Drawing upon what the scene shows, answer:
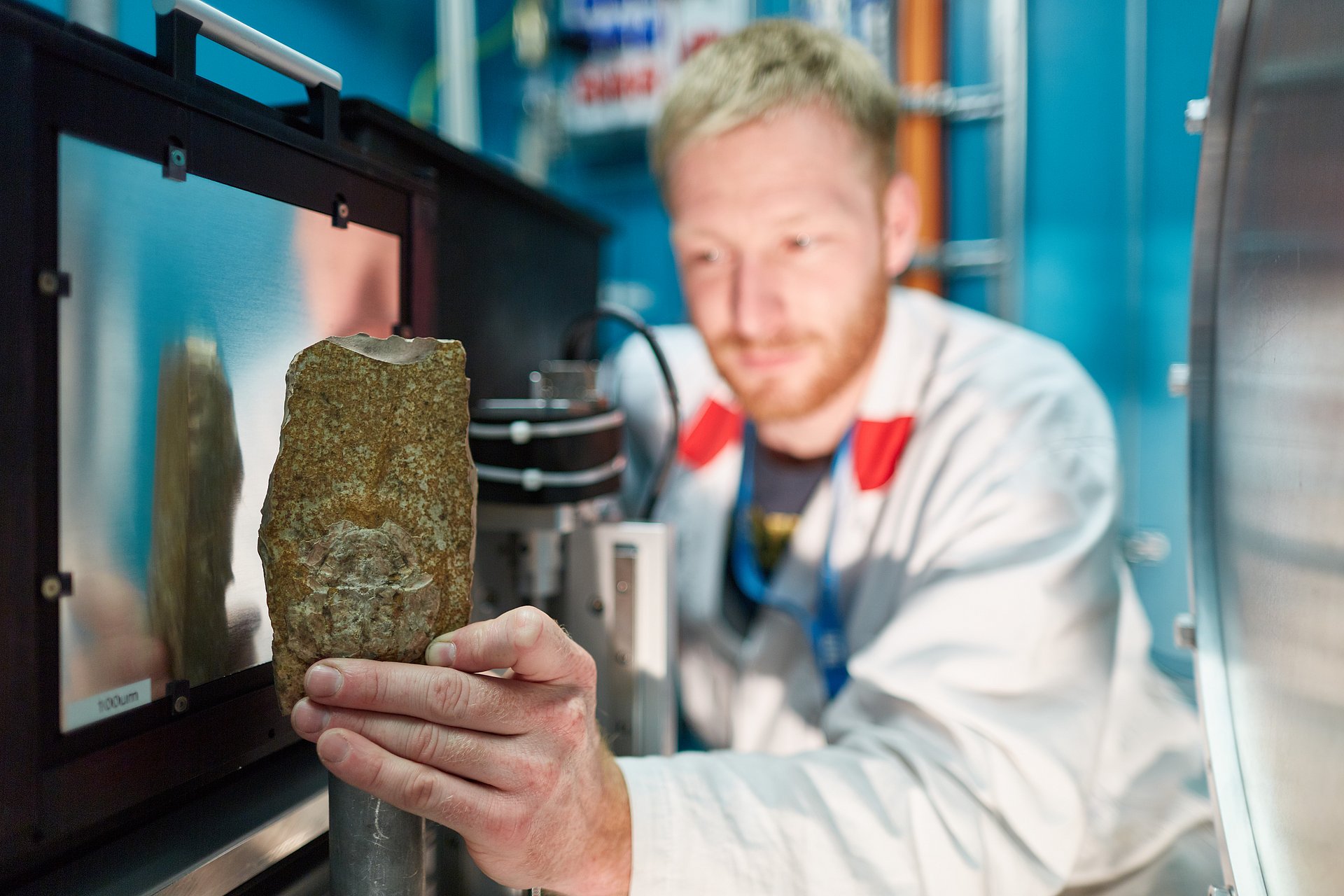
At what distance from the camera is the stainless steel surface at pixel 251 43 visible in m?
0.40

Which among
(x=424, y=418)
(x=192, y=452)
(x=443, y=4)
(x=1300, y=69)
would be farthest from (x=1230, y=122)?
(x=443, y=4)

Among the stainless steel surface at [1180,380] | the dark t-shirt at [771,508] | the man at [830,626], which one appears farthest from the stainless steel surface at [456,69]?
the stainless steel surface at [1180,380]

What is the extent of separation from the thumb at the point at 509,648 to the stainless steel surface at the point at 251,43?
32cm

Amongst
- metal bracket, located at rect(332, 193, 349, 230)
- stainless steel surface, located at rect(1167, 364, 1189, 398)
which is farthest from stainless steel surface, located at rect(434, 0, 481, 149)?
stainless steel surface, located at rect(1167, 364, 1189, 398)

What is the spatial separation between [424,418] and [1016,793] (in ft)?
1.96

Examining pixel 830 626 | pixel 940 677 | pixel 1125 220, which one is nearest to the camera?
pixel 940 677

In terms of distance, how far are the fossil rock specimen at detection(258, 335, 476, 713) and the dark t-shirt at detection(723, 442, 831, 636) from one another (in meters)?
0.79

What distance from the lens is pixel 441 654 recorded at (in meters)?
0.39

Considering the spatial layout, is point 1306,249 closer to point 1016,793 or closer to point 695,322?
point 1016,793

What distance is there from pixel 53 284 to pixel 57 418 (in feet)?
0.19

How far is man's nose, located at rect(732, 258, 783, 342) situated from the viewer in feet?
3.43

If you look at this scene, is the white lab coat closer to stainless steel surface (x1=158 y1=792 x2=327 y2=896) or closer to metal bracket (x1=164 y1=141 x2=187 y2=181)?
stainless steel surface (x1=158 y1=792 x2=327 y2=896)

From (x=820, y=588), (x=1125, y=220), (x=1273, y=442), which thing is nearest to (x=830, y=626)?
(x=820, y=588)

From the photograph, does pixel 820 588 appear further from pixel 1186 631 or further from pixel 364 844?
pixel 364 844
